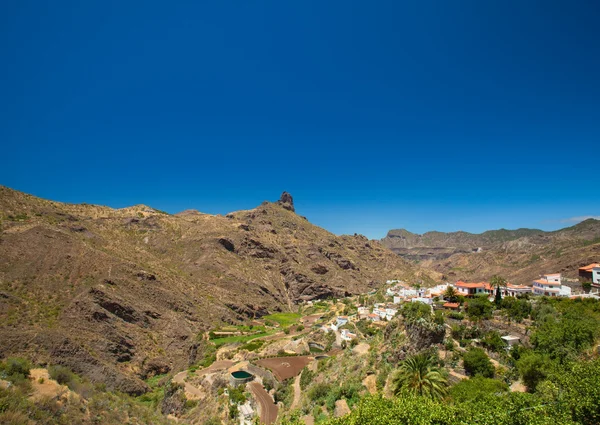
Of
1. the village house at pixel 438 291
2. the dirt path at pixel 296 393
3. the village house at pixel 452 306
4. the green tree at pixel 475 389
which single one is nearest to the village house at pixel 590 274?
the village house at pixel 438 291

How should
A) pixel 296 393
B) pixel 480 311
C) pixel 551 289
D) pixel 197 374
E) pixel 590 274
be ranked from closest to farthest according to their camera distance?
pixel 296 393, pixel 480 311, pixel 197 374, pixel 551 289, pixel 590 274

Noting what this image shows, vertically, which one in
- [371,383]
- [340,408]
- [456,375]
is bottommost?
[340,408]

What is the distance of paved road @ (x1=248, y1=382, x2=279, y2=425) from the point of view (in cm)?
3554

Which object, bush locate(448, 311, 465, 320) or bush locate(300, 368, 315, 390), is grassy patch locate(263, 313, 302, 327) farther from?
bush locate(448, 311, 465, 320)

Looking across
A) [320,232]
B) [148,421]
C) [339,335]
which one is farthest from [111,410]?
[320,232]

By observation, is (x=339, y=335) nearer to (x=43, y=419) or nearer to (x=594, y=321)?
(x=594, y=321)

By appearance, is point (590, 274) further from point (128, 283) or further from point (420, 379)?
point (128, 283)

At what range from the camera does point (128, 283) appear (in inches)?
2680

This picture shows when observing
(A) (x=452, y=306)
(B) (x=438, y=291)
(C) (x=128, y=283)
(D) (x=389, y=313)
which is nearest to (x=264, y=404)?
(A) (x=452, y=306)

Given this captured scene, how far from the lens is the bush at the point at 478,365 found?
85.3ft

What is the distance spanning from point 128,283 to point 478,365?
221 feet

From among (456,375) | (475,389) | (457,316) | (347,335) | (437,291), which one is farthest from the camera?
(437,291)

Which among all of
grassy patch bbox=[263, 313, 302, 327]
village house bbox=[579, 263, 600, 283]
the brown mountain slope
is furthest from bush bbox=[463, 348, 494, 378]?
grassy patch bbox=[263, 313, 302, 327]

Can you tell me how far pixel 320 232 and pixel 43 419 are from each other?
167m
